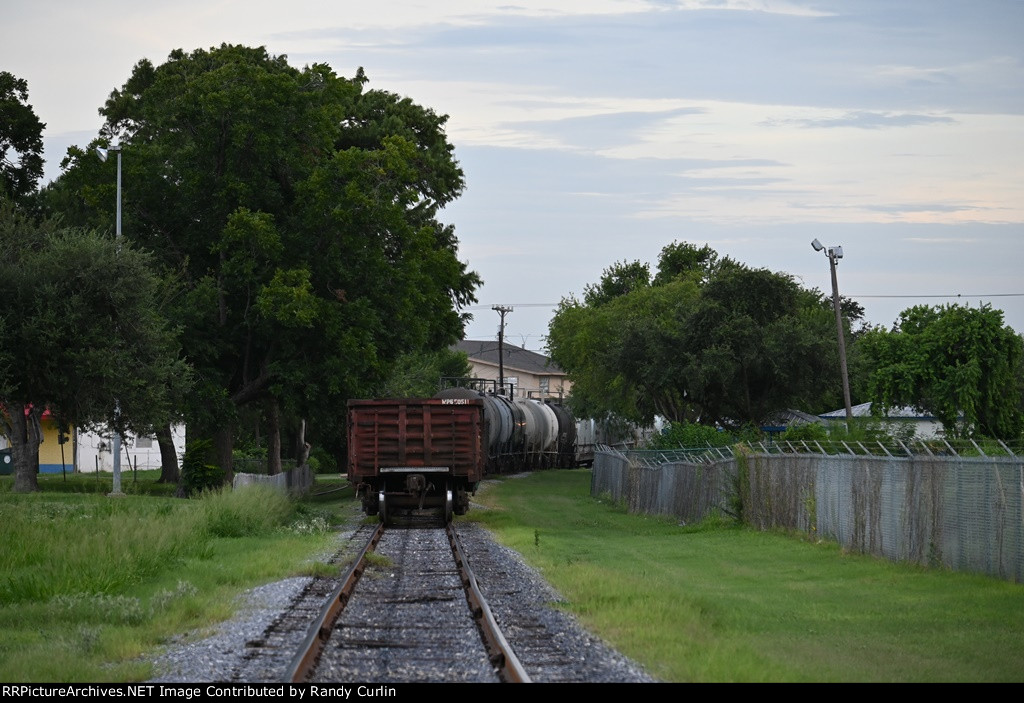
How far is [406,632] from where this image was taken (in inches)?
532

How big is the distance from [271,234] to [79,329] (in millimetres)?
9381

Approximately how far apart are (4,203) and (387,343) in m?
12.7

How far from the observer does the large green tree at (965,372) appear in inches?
2437

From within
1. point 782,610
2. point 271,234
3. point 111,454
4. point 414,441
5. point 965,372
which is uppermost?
point 271,234

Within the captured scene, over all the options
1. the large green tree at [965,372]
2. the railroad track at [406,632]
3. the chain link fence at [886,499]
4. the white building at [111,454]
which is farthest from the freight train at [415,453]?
the white building at [111,454]

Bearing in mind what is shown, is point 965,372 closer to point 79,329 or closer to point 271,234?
point 271,234

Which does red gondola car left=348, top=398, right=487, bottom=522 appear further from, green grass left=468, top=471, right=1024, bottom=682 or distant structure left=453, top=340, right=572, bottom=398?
distant structure left=453, top=340, right=572, bottom=398

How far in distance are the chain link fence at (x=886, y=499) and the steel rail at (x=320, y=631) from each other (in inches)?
307

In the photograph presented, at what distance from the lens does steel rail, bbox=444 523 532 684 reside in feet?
34.8

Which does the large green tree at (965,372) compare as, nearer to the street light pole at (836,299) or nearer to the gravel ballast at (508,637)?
the street light pole at (836,299)

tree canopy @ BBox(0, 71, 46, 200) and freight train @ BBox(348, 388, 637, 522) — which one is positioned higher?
tree canopy @ BBox(0, 71, 46, 200)

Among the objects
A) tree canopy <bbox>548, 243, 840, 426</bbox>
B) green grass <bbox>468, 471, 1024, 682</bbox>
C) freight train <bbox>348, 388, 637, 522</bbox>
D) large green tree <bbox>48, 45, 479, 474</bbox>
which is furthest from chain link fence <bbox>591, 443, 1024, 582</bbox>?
tree canopy <bbox>548, 243, 840, 426</bbox>

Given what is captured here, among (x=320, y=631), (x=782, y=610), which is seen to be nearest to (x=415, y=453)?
(x=782, y=610)

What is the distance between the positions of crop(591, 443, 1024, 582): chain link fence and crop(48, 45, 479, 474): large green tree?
13165mm
